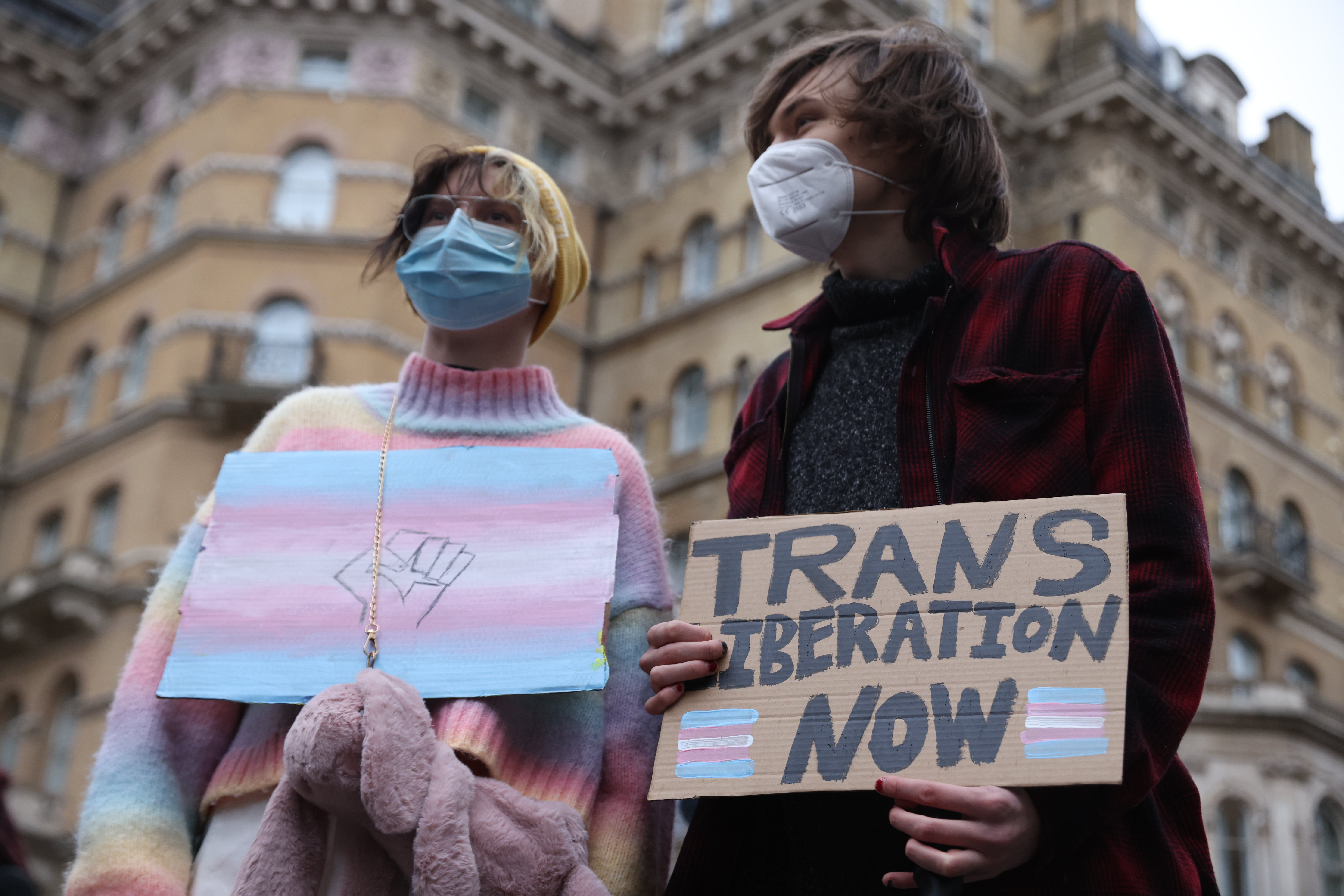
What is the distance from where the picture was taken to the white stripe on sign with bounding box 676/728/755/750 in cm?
272

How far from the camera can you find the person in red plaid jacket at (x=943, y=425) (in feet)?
8.46

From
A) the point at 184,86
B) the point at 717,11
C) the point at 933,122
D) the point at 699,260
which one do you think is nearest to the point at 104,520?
the point at 184,86

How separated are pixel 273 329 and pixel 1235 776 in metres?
17.1

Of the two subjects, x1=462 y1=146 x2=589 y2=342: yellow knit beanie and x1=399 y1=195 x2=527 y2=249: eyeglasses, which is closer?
x1=399 y1=195 x2=527 y2=249: eyeglasses

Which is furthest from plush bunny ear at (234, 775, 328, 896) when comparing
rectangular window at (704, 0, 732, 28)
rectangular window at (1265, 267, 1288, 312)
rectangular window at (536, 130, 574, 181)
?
rectangular window at (1265, 267, 1288, 312)

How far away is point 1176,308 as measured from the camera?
28406 mm

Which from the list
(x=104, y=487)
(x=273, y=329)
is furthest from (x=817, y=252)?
(x=104, y=487)

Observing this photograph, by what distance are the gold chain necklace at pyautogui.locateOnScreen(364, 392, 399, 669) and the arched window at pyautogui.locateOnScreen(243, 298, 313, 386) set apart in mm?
21801

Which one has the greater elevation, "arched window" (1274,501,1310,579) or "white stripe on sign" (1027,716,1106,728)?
"arched window" (1274,501,1310,579)

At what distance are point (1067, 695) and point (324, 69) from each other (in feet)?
88.2

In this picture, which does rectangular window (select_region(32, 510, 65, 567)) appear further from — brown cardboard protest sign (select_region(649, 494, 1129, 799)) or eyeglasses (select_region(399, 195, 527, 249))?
brown cardboard protest sign (select_region(649, 494, 1129, 799))

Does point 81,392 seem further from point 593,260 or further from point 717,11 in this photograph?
point 717,11

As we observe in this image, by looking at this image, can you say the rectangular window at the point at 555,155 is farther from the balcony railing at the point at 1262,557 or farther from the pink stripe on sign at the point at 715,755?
the pink stripe on sign at the point at 715,755

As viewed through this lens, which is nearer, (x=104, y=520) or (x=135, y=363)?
(x=104, y=520)
